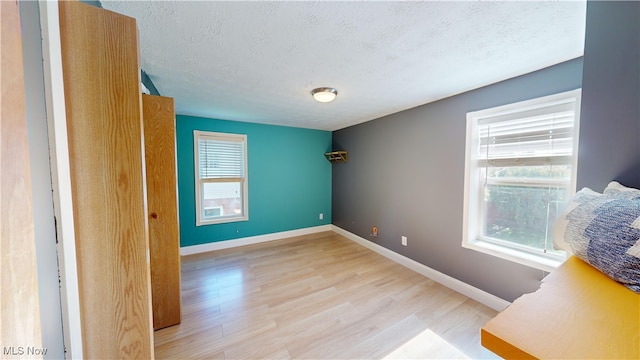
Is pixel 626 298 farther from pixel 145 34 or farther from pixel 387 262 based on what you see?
pixel 387 262

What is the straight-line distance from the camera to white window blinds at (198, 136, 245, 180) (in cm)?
332

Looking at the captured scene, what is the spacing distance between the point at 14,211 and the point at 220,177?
10.7 ft

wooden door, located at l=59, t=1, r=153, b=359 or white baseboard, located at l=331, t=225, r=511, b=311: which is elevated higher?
wooden door, located at l=59, t=1, r=153, b=359

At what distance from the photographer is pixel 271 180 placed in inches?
151

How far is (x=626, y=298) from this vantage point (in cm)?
38

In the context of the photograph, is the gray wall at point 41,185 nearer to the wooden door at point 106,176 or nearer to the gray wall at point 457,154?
the wooden door at point 106,176

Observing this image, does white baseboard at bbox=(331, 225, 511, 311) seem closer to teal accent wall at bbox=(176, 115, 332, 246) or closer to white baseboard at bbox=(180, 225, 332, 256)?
white baseboard at bbox=(180, 225, 332, 256)

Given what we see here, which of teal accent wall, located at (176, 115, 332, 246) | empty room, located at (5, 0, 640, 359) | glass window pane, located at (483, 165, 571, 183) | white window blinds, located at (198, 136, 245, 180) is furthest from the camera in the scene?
white window blinds, located at (198, 136, 245, 180)

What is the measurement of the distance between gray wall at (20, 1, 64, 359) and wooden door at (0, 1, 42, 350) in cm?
29

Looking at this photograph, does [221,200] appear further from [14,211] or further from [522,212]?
[522,212]

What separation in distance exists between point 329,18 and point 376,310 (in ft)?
7.58

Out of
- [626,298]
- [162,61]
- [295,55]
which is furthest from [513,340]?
[162,61]

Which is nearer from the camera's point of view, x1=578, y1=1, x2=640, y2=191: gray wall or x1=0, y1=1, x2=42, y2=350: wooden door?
x1=0, y1=1, x2=42, y2=350: wooden door

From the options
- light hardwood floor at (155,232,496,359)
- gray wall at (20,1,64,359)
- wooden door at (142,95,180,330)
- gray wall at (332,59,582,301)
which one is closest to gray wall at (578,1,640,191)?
gray wall at (332,59,582,301)
